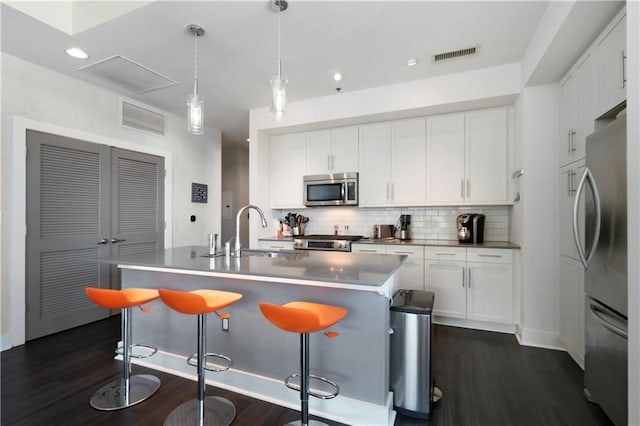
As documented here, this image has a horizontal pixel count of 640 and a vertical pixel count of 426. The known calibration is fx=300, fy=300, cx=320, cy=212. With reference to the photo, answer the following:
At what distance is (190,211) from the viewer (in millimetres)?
4824

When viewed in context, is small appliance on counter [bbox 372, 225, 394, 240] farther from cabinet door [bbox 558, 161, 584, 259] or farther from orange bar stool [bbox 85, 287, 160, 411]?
orange bar stool [bbox 85, 287, 160, 411]

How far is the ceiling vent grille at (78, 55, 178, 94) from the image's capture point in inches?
118

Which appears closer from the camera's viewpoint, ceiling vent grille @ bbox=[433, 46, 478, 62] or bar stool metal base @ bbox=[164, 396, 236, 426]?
bar stool metal base @ bbox=[164, 396, 236, 426]

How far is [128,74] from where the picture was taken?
3.22m

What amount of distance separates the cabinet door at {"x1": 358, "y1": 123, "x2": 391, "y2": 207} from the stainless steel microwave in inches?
4.9

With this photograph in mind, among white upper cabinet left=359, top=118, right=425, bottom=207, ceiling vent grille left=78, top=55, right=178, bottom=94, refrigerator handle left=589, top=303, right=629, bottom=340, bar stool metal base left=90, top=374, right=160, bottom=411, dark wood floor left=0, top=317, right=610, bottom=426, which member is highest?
ceiling vent grille left=78, top=55, right=178, bottom=94

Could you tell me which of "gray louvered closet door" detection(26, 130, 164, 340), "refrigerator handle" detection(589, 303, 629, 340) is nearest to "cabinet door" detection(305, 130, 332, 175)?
"gray louvered closet door" detection(26, 130, 164, 340)

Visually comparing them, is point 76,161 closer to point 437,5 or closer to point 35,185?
point 35,185

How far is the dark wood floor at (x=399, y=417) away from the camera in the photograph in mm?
1836

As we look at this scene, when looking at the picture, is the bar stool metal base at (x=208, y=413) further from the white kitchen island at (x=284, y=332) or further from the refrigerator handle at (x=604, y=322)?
the refrigerator handle at (x=604, y=322)

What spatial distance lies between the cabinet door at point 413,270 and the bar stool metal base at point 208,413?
7.44 feet

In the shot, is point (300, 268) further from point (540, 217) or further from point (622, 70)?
point (540, 217)

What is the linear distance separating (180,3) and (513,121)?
3.44 m

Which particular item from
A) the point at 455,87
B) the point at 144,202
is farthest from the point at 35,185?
the point at 455,87
